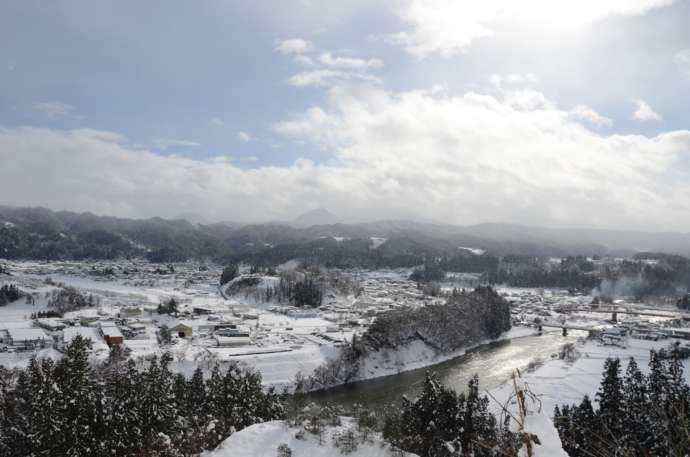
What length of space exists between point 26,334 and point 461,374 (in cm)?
3035

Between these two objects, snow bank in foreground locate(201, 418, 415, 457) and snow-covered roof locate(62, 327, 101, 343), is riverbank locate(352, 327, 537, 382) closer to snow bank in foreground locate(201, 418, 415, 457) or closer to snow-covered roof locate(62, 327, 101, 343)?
snow-covered roof locate(62, 327, 101, 343)

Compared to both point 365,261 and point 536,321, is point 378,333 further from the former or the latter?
point 365,261

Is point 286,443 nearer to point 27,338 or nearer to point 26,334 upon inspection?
point 27,338

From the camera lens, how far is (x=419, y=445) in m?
12.0

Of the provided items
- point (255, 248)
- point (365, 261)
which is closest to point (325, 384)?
point (365, 261)

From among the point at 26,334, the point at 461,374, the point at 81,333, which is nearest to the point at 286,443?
the point at 461,374

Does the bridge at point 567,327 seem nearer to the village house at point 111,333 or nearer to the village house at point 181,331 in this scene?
the village house at point 181,331

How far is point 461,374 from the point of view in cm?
3005

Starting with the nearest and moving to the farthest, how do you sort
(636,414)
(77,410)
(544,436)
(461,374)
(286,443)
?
(544,436) → (286,443) → (77,410) → (636,414) → (461,374)

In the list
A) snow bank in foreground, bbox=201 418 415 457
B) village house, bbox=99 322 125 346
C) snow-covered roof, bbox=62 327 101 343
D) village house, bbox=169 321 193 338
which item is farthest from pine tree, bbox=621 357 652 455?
snow-covered roof, bbox=62 327 101 343

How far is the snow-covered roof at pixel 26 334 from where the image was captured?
105 ft

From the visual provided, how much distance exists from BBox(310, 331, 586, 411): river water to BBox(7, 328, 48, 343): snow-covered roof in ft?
67.9

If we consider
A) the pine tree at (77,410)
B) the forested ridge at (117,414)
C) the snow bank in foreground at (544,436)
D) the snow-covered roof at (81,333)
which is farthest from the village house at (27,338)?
the snow bank in foreground at (544,436)

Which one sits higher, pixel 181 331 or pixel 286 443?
pixel 286 443
